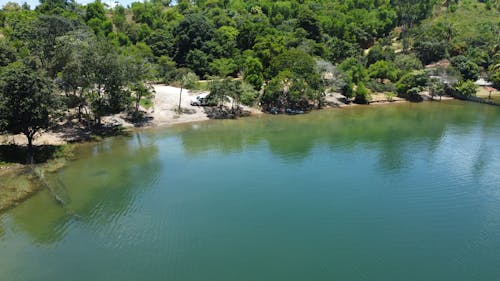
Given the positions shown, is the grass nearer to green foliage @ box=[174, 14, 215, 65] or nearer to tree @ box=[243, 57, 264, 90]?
tree @ box=[243, 57, 264, 90]

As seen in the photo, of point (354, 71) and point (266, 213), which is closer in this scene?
point (266, 213)

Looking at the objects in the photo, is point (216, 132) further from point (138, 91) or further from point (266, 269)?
point (266, 269)

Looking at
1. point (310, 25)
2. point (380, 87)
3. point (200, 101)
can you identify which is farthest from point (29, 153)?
point (310, 25)

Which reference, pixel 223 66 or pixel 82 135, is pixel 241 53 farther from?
pixel 82 135

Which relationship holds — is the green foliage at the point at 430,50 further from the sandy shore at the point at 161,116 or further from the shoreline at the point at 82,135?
the sandy shore at the point at 161,116

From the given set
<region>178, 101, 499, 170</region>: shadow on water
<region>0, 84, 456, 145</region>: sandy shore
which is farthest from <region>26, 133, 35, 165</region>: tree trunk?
<region>178, 101, 499, 170</region>: shadow on water

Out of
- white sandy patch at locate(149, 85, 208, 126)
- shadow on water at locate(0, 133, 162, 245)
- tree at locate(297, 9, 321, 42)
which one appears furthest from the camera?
tree at locate(297, 9, 321, 42)
